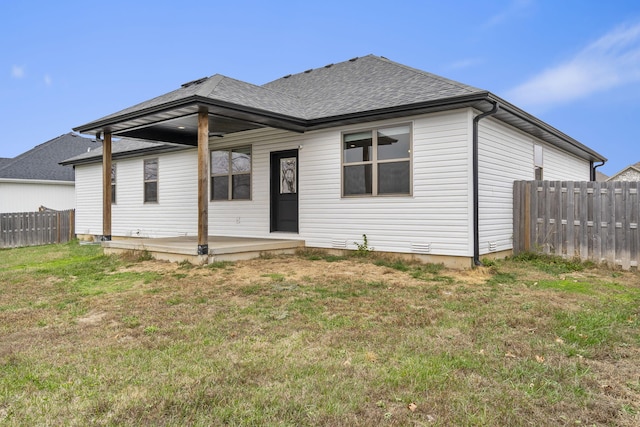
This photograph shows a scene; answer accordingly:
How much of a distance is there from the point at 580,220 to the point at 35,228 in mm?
16943

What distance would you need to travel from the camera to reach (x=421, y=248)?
7.80 meters

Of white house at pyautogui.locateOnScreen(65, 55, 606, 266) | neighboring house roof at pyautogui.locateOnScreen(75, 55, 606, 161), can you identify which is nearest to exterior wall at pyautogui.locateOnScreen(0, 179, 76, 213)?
white house at pyautogui.locateOnScreen(65, 55, 606, 266)

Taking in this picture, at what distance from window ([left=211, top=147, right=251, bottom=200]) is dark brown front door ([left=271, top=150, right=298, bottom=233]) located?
0.79 metres

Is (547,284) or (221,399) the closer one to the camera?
(221,399)

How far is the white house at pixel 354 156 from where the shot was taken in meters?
7.50

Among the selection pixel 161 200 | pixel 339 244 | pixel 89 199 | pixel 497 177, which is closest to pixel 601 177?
pixel 497 177

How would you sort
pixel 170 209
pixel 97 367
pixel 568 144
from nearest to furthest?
1. pixel 97 367
2. pixel 568 144
3. pixel 170 209

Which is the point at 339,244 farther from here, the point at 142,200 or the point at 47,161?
the point at 47,161

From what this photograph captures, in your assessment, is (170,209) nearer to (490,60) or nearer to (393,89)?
(393,89)

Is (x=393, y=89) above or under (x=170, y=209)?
above

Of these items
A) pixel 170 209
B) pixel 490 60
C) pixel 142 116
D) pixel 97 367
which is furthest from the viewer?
pixel 490 60

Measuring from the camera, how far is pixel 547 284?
608cm

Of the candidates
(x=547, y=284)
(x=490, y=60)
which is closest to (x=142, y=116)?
(x=547, y=284)

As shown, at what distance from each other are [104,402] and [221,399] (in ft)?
2.19
